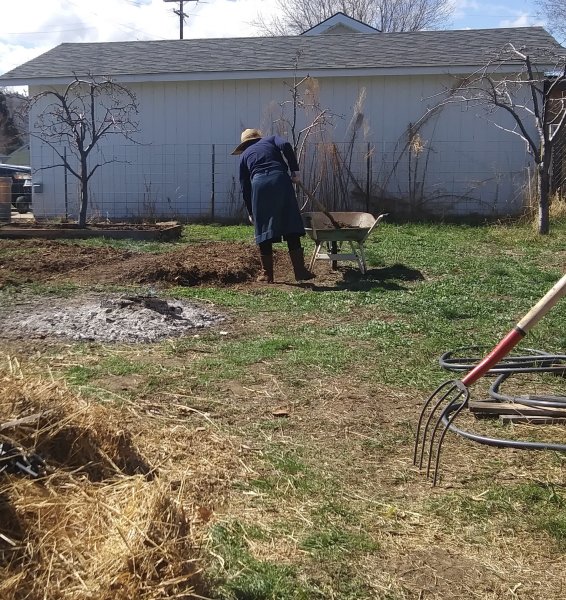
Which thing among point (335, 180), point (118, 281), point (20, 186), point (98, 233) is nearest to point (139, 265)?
point (118, 281)

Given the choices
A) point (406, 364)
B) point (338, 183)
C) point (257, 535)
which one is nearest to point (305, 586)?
point (257, 535)

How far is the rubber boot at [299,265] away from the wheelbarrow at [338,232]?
0.30 m

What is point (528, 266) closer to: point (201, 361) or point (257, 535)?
point (201, 361)

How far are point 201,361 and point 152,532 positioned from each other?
3309mm

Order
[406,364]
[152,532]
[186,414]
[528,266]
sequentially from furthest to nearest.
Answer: [528,266] → [406,364] → [186,414] → [152,532]

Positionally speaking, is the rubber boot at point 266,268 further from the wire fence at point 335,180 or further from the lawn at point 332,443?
the wire fence at point 335,180

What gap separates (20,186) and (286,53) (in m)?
9.08

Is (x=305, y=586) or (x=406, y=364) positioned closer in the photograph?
(x=305, y=586)

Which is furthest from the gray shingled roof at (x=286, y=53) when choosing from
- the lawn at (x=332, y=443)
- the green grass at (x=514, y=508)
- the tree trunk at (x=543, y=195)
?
the green grass at (x=514, y=508)

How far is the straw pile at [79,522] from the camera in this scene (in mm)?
2168

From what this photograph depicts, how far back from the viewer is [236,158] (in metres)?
17.9

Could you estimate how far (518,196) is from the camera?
1675 cm

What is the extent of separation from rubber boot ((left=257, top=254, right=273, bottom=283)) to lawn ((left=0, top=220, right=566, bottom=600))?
701 mm

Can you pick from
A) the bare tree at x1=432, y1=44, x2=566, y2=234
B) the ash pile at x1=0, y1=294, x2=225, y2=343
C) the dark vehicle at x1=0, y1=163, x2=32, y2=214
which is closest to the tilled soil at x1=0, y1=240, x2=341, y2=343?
the ash pile at x1=0, y1=294, x2=225, y2=343
